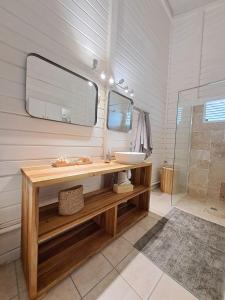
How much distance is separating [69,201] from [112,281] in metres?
0.70

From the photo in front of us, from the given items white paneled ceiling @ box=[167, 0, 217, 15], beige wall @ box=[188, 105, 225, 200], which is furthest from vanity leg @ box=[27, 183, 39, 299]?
white paneled ceiling @ box=[167, 0, 217, 15]

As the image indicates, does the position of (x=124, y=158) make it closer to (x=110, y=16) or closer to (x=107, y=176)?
(x=107, y=176)

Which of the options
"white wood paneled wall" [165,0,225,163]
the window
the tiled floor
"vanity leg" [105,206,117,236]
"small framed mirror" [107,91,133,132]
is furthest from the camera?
"white wood paneled wall" [165,0,225,163]

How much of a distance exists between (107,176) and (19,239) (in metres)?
1.18

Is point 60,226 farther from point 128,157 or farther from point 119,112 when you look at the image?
point 119,112

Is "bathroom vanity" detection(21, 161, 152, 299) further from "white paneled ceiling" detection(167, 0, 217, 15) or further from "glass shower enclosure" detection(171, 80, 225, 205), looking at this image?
"white paneled ceiling" detection(167, 0, 217, 15)

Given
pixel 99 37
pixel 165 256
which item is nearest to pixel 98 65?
pixel 99 37

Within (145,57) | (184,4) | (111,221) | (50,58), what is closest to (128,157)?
(111,221)

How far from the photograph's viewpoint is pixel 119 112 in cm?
226

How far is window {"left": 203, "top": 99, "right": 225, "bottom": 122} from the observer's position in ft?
9.32

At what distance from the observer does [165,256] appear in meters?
1.45

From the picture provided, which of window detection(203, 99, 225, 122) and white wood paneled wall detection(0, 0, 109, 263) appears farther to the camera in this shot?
window detection(203, 99, 225, 122)

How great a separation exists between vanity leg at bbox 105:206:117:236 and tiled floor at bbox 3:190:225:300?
131 mm

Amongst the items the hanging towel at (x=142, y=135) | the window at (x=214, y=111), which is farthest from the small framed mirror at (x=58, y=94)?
the window at (x=214, y=111)
